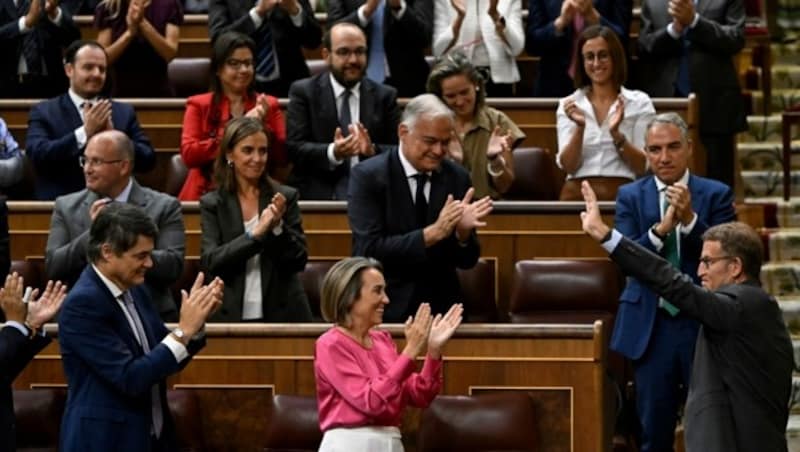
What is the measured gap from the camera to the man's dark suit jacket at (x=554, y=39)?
25.8 ft

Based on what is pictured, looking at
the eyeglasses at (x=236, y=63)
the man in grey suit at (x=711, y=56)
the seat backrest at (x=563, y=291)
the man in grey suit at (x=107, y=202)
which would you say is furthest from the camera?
the man in grey suit at (x=711, y=56)

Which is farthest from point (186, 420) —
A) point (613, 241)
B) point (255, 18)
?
point (255, 18)

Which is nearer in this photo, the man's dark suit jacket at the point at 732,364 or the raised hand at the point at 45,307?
the man's dark suit jacket at the point at 732,364

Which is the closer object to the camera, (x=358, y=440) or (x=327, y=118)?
(x=358, y=440)

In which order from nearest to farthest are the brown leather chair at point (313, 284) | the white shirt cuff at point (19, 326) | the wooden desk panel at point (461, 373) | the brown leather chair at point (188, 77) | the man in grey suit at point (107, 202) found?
the white shirt cuff at point (19, 326), the wooden desk panel at point (461, 373), the man in grey suit at point (107, 202), the brown leather chair at point (313, 284), the brown leather chair at point (188, 77)

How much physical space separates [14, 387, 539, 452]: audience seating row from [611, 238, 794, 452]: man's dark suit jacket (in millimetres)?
575

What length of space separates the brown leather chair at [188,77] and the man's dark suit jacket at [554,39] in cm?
143

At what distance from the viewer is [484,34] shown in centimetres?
791

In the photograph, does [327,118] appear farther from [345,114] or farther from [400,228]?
[400,228]

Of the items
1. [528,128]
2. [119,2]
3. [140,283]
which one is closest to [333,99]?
[528,128]

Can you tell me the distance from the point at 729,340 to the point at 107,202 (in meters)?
1.96

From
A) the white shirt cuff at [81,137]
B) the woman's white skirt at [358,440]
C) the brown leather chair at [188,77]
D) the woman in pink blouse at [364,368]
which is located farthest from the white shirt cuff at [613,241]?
the brown leather chair at [188,77]

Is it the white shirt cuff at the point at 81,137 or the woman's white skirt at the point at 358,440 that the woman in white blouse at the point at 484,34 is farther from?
the woman's white skirt at the point at 358,440

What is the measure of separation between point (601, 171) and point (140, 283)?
2.38 m
